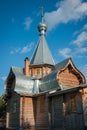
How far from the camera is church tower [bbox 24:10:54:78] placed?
25250mm

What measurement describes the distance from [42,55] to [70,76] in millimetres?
6276

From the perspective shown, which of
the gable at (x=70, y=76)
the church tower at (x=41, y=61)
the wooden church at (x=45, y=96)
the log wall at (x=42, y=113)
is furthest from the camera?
the church tower at (x=41, y=61)

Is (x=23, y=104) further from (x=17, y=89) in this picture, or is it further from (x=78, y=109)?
(x=78, y=109)

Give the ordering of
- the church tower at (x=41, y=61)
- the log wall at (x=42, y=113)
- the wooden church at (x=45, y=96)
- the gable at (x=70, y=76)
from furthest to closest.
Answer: the church tower at (x=41, y=61)
the gable at (x=70, y=76)
the log wall at (x=42, y=113)
the wooden church at (x=45, y=96)

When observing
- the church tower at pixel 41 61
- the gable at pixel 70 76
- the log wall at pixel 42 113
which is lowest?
the log wall at pixel 42 113

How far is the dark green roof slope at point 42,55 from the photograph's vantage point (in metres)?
26.2

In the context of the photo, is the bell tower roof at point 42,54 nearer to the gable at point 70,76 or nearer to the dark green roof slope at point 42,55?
the dark green roof slope at point 42,55

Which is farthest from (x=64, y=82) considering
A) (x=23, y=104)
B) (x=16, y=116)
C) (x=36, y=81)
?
(x=16, y=116)

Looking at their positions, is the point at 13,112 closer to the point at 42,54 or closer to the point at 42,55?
the point at 42,55

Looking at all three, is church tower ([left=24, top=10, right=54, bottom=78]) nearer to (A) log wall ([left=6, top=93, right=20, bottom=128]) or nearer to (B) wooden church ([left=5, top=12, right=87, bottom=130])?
(B) wooden church ([left=5, top=12, right=87, bottom=130])

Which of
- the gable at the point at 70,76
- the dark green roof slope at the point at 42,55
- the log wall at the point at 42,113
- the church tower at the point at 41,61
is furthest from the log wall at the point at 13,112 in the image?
the dark green roof slope at the point at 42,55

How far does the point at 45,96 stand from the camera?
1925 cm

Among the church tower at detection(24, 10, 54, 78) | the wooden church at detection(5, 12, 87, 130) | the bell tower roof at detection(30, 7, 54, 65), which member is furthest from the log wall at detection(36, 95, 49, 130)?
the bell tower roof at detection(30, 7, 54, 65)

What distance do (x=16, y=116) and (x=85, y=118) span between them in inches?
368
